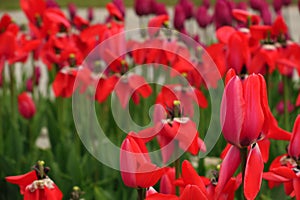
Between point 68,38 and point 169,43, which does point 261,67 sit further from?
point 68,38

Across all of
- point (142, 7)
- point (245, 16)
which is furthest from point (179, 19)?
point (245, 16)

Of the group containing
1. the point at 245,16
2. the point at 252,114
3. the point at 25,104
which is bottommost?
the point at 25,104

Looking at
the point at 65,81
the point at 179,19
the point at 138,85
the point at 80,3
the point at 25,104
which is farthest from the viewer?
the point at 80,3

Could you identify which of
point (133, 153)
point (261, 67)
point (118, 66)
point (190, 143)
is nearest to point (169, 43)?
point (118, 66)

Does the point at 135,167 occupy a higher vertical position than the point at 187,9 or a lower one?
lower

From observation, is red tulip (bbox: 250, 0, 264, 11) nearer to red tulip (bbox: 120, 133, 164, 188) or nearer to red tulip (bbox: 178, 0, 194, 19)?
red tulip (bbox: 178, 0, 194, 19)

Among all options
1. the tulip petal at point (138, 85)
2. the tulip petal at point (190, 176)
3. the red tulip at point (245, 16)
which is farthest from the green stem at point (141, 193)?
the red tulip at point (245, 16)

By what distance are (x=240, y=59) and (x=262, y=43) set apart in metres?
0.49

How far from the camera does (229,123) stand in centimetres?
151

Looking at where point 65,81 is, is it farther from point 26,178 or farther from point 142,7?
point 26,178

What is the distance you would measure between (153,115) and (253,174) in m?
0.62

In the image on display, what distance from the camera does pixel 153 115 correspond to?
6.89ft

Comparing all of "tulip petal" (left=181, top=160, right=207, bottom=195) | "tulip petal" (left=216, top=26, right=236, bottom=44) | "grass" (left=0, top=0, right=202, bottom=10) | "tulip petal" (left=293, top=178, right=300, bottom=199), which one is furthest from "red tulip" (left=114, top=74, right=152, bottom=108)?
"grass" (left=0, top=0, right=202, bottom=10)

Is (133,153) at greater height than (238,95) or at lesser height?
lesser
